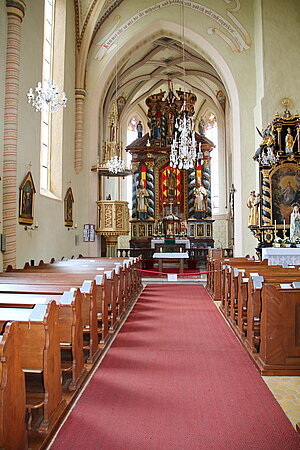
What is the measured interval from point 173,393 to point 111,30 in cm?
1465

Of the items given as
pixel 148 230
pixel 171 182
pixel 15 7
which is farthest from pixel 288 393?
Answer: pixel 171 182

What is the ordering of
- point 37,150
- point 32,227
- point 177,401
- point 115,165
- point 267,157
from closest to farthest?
point 177,401
point 32,227
point 37,150
point 267,157
point 115,165

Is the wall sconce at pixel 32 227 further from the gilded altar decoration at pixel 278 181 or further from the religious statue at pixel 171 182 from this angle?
the religious statue at pixel 171 182

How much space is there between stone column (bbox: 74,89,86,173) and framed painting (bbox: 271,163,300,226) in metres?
6.76

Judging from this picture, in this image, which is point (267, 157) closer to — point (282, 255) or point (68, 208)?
point (282, 255)

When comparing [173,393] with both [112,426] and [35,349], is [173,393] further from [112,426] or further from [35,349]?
[35,349]

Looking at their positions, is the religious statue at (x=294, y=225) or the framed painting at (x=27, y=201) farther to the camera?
the religious statue at (x=294, y=225)

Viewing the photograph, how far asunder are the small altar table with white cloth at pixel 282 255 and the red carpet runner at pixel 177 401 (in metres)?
5.46

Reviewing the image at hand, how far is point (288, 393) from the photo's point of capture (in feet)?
11.7

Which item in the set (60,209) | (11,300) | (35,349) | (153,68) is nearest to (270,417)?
(35,349)

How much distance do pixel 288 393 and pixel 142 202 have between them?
17.3 metres

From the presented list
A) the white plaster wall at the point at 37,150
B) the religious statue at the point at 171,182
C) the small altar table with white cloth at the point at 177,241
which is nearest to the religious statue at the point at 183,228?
the small altar table with white cloth at the point at 177,241

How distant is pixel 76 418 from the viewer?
9.95 feet

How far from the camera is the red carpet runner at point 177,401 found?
2.71 m
